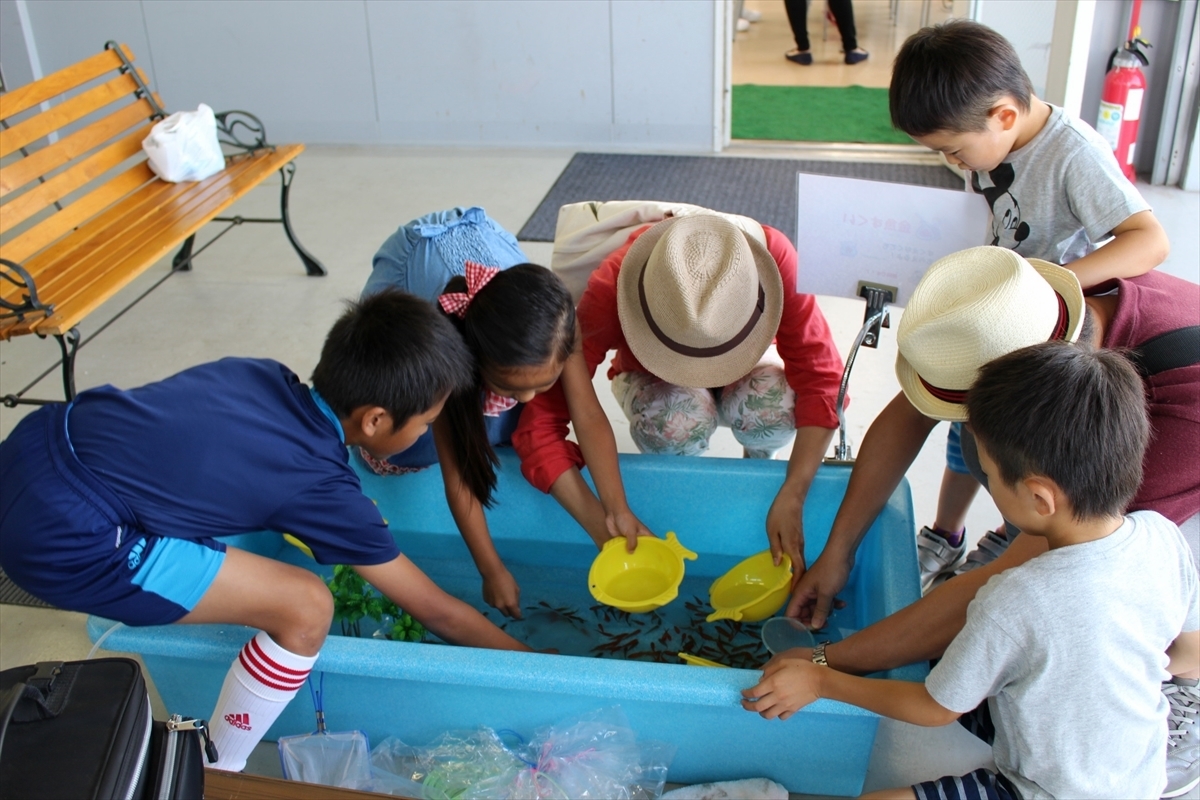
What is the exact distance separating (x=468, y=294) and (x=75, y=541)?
0.63 m

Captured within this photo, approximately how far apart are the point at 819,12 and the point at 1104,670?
635 cm

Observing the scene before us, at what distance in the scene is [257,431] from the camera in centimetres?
130

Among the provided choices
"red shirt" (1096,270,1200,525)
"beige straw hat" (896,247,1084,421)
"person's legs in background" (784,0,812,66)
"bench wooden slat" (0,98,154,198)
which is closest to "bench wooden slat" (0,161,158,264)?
"bench wooden slat" (0,98,154,198)

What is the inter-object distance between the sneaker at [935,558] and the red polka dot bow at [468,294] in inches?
39.6

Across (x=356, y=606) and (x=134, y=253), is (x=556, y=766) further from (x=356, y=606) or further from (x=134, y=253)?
(x=134, y=253)

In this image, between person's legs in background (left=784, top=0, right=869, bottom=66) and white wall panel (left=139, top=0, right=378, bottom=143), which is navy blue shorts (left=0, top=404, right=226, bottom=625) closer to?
white wall panel (left=139, top=0, right=378, bottom=143)

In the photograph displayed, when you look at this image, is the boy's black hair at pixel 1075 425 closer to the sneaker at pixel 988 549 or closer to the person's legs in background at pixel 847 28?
the sneaker at pixel 988 549

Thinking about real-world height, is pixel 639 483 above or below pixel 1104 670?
below

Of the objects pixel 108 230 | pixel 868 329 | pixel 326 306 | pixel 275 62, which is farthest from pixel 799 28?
pixel 868 329

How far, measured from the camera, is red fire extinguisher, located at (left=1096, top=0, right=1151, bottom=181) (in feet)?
10.8

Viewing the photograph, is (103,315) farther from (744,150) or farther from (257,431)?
(744,150)

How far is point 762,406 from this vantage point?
6.09 feet

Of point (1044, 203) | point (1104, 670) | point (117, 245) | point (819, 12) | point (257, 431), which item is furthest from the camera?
point (819, 12)

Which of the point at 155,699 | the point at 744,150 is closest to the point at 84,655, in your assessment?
the point at 155,699
